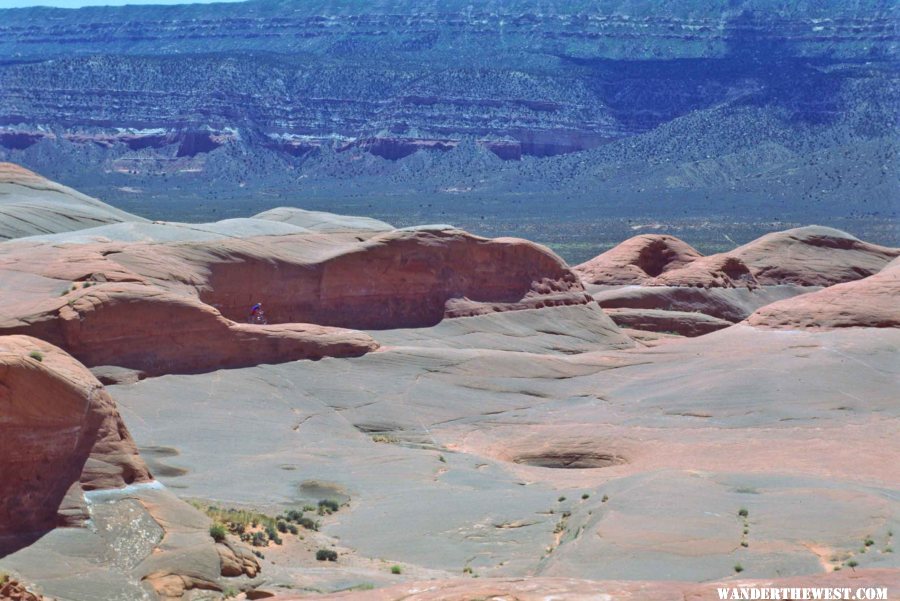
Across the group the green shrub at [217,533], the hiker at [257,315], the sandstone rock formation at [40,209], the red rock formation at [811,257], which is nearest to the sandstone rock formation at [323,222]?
the sandstone rock formation at [40,209]

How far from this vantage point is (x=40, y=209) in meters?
43.1

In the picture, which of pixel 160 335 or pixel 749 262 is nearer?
pixel 160 335

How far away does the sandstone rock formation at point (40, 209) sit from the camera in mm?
40812

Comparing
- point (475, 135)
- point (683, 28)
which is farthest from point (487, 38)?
point (475, 135)

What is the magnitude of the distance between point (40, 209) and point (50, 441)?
2910 centimetres

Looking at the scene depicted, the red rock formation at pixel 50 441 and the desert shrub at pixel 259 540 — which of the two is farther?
the desert shrub at pixel 259 540

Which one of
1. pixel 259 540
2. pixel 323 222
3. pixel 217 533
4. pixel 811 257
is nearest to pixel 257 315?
pixel 323 222

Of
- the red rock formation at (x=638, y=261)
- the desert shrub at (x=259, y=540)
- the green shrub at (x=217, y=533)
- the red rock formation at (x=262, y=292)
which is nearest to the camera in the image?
the green shrub at (x=217, y=533)

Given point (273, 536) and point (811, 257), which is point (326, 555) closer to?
point (273, 536)

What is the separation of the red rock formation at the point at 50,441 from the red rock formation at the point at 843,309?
24.7 metres

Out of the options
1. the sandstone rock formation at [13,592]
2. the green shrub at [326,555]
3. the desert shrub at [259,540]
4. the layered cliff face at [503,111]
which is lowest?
the layered cliff face at [503,111]

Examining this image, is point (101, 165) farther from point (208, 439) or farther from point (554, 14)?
point (208, 439)

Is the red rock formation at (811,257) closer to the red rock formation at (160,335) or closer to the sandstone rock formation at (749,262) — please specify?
the sandstone rock formation at (749,262)

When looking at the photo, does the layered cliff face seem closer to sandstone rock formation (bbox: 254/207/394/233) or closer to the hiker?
sandstone rock formation (bbox: 254/207/394/233)
